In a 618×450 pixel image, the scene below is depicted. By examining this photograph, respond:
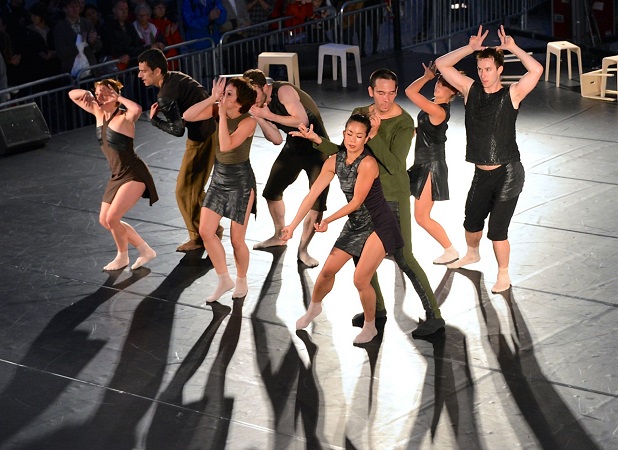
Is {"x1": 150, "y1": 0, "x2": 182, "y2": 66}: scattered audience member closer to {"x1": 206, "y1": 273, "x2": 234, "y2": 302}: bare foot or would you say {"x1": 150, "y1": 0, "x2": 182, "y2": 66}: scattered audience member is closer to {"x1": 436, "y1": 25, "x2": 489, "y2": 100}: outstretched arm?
{"x1": 206, "y1": 273, "x2": 234, "y2": 302}: bare foot

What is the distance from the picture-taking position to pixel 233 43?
1548cm

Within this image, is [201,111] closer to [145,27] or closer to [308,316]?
[308,316]

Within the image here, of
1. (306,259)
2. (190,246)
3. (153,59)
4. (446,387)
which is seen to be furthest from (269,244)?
(446,387)

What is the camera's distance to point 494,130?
835 centimetres

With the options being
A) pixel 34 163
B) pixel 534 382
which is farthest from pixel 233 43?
pixel 534 382

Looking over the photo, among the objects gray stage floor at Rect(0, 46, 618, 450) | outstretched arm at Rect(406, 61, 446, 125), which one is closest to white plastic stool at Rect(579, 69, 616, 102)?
gray stage floor at Rect(0, 46, 618, 450)

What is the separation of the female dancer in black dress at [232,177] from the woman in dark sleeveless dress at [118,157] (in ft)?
2.83

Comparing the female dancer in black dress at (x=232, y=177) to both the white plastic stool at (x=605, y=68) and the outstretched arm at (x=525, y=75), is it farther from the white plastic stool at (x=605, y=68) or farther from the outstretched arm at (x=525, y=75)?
the white plastic stool at (x=605, y=68)

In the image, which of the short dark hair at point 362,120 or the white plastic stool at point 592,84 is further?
the white plastic stool at point 592,84

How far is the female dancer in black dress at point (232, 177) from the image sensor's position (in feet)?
27.1

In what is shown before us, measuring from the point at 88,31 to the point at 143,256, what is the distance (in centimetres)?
576

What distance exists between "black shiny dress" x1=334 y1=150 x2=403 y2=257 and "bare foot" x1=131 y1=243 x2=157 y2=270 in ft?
7.96

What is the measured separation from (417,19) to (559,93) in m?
3.89

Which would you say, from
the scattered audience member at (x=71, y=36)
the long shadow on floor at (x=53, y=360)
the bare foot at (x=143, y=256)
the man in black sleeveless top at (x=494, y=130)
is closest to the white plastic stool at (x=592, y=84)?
the scattered audience member at (x=71, y=36)
